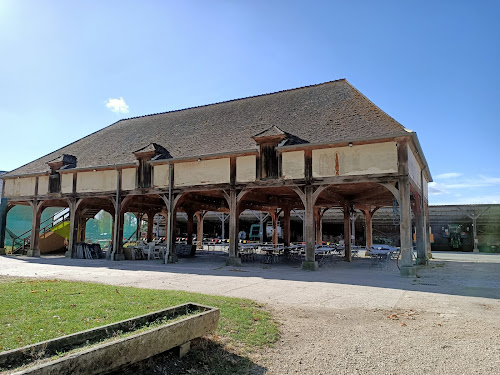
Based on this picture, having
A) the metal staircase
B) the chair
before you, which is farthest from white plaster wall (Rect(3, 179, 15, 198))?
the chair

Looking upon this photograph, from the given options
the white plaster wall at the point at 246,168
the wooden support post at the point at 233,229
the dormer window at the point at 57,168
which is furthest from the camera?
the dormer window at the point at 57,168

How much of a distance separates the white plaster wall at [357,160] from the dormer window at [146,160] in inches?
283

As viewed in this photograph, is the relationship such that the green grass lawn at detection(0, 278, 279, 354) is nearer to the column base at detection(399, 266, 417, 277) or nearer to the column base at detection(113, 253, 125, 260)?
the column base at detection(399, 266, 417, 277)

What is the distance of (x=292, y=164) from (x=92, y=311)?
9.31m

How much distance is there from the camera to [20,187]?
2039 centimetres

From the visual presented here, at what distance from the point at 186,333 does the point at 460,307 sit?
5513 millimetres

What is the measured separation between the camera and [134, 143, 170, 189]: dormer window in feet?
53.6

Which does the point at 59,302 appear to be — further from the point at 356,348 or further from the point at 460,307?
the point at 460,307

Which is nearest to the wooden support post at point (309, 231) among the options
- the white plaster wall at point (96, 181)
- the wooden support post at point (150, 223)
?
the white plaster wall at point (96, 181)

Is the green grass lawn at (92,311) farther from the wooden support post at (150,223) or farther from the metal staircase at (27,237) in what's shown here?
the wooden support post at (150,223)

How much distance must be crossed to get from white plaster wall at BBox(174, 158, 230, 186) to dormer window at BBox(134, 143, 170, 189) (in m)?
1.25

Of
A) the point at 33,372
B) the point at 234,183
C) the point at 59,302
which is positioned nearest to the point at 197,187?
the point at 234,183

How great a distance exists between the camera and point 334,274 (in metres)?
11.9

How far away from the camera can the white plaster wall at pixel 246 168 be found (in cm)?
1409
